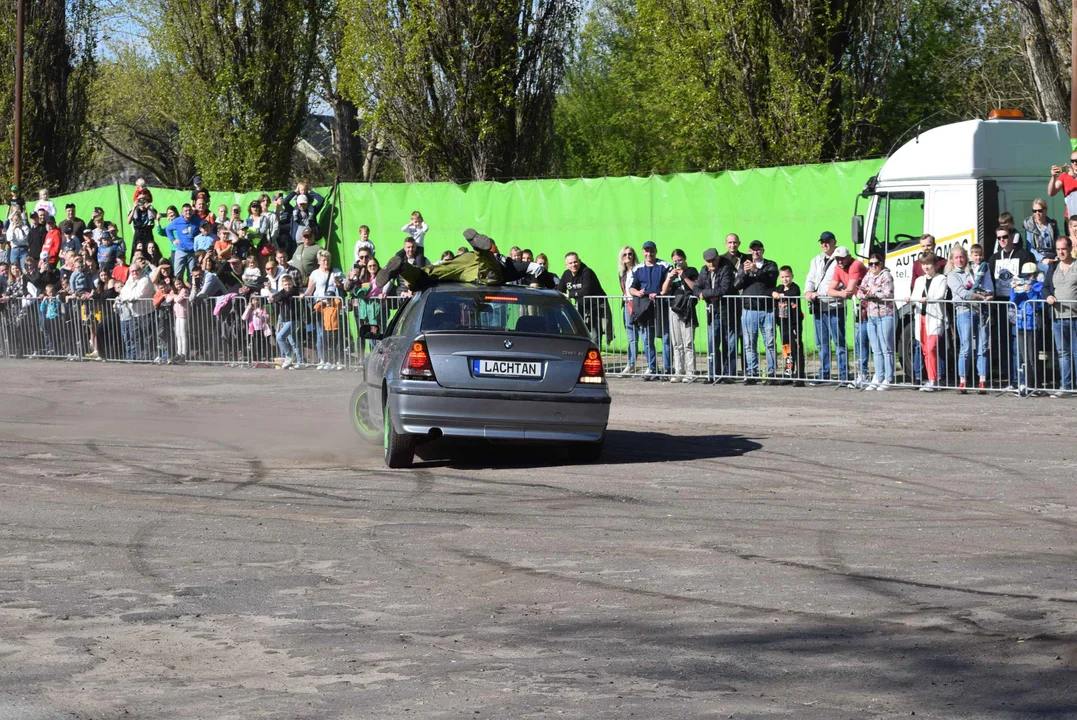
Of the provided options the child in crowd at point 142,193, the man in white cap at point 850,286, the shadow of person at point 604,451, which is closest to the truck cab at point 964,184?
the man in white cap at point 850,286

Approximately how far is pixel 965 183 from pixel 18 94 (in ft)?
95.2

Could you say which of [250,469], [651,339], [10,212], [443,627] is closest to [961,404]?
[651,339]

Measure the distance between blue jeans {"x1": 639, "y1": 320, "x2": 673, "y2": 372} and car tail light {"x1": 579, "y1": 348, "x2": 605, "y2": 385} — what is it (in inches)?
327

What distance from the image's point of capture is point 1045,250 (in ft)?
62.0

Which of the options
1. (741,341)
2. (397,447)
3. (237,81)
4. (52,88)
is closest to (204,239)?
(741,341)

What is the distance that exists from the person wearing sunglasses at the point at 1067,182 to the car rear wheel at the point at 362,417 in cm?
934

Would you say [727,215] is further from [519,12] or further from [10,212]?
[10,212]

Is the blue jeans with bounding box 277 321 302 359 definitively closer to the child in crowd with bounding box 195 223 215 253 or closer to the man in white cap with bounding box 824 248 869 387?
the child in crowd with bounding box 195 223 215 253

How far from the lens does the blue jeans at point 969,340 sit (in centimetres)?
1758

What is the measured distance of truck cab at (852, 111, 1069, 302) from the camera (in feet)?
64.7

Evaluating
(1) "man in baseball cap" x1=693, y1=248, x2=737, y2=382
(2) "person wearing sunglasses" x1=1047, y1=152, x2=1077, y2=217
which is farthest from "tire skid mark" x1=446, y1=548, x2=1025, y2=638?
(2) "person wearing sunglasses" x1=1047, y1=152, x2=1077, y2=217

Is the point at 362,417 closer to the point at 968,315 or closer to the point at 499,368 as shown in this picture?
the point at 499,368

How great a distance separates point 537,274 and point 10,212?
1384cm

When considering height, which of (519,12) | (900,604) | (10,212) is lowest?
(900,604)
